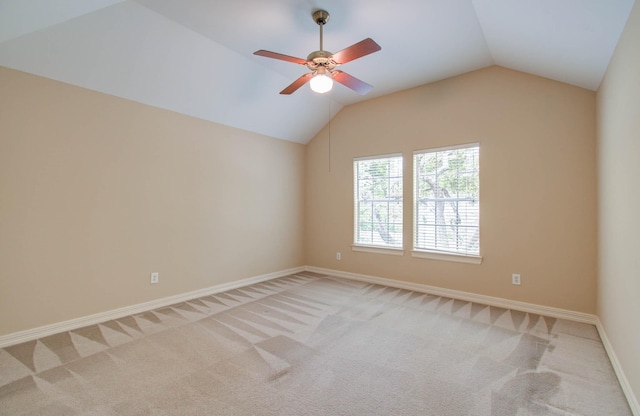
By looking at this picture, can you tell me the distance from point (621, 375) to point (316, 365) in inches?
88.1

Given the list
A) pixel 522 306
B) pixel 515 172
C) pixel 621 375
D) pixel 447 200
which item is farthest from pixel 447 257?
pixel 621 375

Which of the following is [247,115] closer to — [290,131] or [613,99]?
[290,131]

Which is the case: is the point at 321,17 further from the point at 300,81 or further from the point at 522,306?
the point at 522,306

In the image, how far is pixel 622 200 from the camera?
2.19 m

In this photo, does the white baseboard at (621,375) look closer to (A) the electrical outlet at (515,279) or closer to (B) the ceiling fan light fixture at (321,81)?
(A) the electrical outlet at (515,279)

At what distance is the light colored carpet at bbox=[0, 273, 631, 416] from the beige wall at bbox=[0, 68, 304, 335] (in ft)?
1.49

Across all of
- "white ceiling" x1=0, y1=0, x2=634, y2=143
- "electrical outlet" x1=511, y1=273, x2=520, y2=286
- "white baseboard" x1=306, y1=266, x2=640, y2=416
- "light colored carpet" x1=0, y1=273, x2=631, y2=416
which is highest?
"white ceiling" x1=0, y1=0, x2=634, y2=143

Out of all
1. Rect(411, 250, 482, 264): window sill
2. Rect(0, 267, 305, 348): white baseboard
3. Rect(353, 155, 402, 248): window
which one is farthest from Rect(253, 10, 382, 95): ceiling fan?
Rect(0, 267, 305, 348): white baseboard

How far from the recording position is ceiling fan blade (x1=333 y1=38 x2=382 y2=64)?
84.7 inches

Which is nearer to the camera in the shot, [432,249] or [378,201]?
[432,249]

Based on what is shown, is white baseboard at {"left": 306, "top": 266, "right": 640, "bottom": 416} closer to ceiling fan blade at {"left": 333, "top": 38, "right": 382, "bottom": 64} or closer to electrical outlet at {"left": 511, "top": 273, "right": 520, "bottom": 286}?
Answer: electrical outlet at {"left": 511, "top": 273, "right": 520, "bottom": 286}

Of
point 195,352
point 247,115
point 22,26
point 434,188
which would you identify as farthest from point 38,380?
point 434,188

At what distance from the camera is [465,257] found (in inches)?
154

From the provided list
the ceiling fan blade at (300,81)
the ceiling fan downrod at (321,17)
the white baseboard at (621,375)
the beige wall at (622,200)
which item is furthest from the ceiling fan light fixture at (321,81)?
the white baseboard at (621,375)
